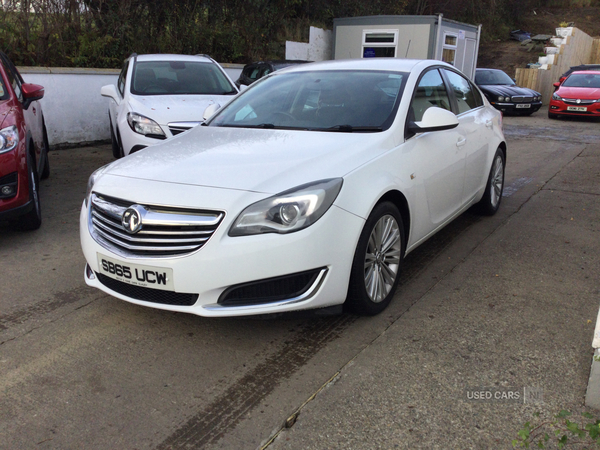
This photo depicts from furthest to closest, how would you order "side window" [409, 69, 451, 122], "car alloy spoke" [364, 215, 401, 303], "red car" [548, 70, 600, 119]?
"red car" [548, 70, 600, 119] → "side window" [409, 69, 451, 122] → "car alloy spoke" [364, 215, 401, 303]

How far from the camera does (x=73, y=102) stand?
1058 centimetres

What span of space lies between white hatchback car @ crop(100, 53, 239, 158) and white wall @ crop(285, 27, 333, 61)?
937 cm

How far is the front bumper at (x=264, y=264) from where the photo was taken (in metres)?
2.95

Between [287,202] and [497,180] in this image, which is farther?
[497,180]

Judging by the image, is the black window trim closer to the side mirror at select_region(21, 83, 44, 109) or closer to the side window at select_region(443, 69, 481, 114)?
the side window at select_region(443, 69, 481, 114)

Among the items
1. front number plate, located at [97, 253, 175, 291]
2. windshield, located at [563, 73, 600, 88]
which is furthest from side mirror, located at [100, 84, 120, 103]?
windshield, located at [563, 73, 600, 88]

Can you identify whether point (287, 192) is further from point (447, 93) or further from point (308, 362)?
point (447, 93)

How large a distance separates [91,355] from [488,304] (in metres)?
2.54

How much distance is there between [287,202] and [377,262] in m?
0.84

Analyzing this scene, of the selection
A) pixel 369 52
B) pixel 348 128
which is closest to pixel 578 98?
pixel 369 52

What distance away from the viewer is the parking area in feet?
8.41

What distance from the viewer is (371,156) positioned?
3.50 m

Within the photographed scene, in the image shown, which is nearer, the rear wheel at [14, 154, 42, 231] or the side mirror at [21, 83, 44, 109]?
the rear wheel at [14, 154, 42, 231]

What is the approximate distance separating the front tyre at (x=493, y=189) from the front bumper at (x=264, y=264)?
2.92 meters
